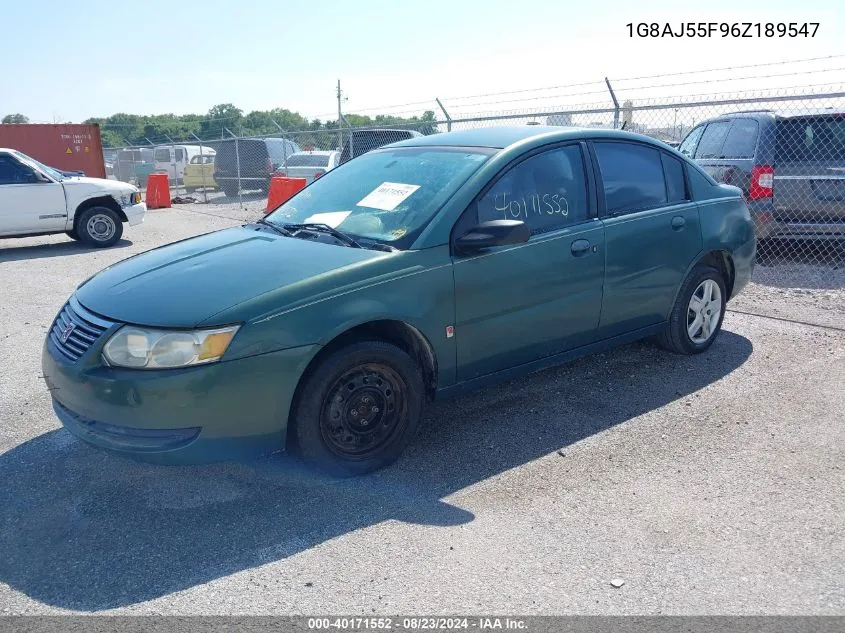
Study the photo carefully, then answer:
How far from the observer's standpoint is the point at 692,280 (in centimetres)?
535

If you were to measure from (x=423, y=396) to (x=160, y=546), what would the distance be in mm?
1486

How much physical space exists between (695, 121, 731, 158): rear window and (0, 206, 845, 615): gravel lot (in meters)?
4.64

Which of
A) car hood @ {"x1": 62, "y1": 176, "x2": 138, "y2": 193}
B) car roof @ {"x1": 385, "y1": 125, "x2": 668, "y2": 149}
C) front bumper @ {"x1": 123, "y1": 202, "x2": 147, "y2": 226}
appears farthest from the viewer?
front bumper @ {"x1": 123, "y1": 202, "x2": 147, "y2": 226}

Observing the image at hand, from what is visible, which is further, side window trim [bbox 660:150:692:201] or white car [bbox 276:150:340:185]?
white car [bbox 276:150:340:185]

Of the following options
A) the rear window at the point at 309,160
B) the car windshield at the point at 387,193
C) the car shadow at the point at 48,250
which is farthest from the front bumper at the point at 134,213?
the car windshield at the point at 387,193

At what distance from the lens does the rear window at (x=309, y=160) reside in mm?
19359

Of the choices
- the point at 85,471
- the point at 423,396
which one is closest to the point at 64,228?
the point at 85,471

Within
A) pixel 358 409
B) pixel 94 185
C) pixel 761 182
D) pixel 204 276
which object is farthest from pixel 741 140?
pixel 94 185

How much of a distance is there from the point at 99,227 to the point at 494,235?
33.0ft

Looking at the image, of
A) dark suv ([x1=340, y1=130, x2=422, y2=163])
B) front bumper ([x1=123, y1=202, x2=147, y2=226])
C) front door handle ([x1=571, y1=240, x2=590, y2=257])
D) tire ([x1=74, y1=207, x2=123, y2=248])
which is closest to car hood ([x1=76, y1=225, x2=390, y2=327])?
front door handle ([x1=571, y1=240, x2=590, y2=257])

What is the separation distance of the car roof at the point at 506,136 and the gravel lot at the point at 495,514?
163 centimetres

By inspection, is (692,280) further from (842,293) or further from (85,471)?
(85,471)

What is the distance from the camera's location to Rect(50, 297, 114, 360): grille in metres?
3.51

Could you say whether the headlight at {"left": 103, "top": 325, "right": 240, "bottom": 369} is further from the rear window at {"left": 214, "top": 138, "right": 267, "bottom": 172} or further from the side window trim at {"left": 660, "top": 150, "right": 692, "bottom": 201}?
the rear window at {"left": 214, "top": 138, "right": 267, "bottom": 172}
